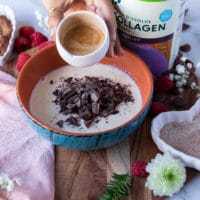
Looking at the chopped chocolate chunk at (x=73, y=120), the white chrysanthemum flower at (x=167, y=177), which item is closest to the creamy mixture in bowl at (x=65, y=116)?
the chopped chocolate chunk at (x=73, y=120)

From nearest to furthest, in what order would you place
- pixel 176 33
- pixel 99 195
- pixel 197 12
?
1. pixel 99 195
2. pixel 176 33
3. pixel 197 12

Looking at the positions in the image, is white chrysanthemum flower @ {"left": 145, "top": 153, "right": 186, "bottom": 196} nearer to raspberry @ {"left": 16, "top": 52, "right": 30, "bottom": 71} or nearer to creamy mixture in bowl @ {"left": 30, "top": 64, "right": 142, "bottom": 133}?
creamy mixture in bowl @ {"left": 30, "top": 64, "right": 142, "bottom": 133}

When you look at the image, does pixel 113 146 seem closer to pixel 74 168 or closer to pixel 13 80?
pixel 74 168

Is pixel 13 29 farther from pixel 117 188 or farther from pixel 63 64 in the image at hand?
pixel 117 188

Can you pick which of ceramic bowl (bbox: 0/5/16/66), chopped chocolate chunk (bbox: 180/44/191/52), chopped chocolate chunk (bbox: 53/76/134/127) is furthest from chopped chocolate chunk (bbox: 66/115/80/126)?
chopped chocolate chunk (bbox: 180/44/191/52)

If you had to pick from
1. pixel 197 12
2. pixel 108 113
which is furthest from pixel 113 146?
pixel 197 12

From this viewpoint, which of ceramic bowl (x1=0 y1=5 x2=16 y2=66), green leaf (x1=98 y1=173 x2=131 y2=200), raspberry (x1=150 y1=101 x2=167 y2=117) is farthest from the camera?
ceramic bowl (x1=0 y1=5 x2=16 y2=66)

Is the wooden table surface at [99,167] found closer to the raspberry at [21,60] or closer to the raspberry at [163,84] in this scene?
the raspberry at [163,84]
